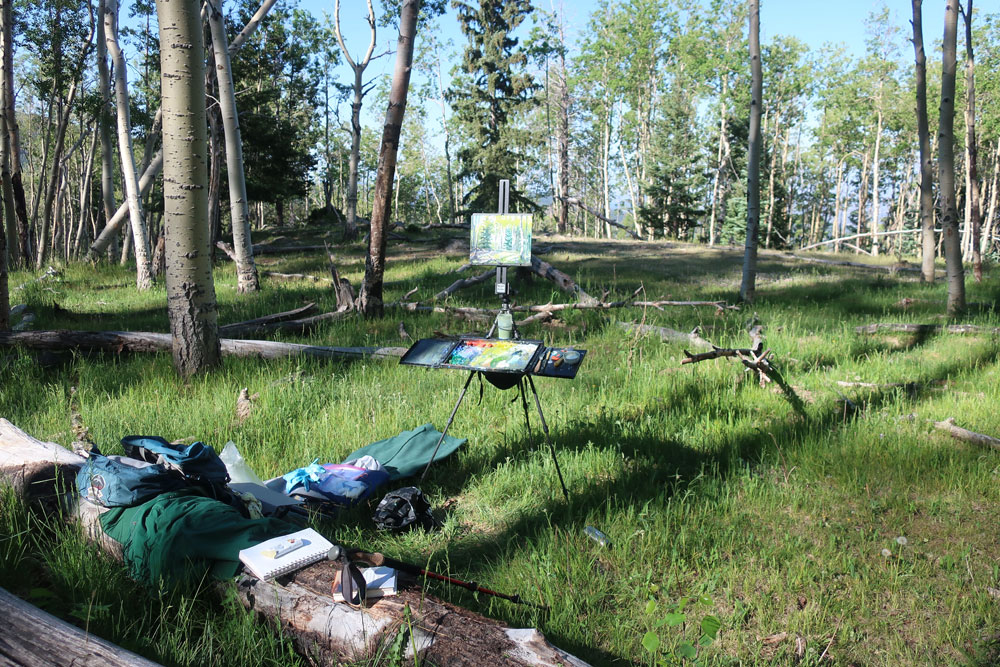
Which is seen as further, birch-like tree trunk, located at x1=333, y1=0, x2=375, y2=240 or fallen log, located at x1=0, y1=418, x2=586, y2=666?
birch-like tree trunk, located at x1=333, y1=0, x2=375, y2=240

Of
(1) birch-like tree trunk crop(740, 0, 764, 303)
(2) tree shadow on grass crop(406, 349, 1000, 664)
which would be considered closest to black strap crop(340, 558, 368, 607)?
(2) tree shadow on grass crop(406, 349, 1000, 664)

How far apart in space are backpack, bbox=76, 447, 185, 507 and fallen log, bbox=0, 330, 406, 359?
383cm

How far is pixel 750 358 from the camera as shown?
18.7ft

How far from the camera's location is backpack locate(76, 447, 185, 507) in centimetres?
281

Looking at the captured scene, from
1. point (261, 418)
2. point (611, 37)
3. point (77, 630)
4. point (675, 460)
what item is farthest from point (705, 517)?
point (611, 37)

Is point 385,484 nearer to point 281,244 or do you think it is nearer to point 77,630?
point 77,630

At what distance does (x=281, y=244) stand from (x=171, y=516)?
18.9 m

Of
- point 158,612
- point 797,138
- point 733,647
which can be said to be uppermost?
point 797,138

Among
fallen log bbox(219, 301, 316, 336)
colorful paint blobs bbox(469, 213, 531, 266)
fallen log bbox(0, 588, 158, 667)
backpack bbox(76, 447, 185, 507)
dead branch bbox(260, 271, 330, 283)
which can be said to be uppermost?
colorful paint blobs bbox(469, 213, 531, 266)

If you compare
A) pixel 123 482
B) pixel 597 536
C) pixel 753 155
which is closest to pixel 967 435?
pixel 597 536

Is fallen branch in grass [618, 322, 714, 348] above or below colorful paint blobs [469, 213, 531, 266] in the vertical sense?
below

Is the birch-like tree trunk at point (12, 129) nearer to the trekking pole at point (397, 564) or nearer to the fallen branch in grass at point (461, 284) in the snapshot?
the fallen branch in grass at point (461, 284)

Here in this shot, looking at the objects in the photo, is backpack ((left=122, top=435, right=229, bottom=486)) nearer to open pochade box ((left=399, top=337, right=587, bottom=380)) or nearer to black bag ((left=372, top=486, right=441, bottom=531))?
black bag ((left=372, top=486, right=441, bottom=531))

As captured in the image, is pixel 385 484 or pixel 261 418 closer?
pixel 385 484
